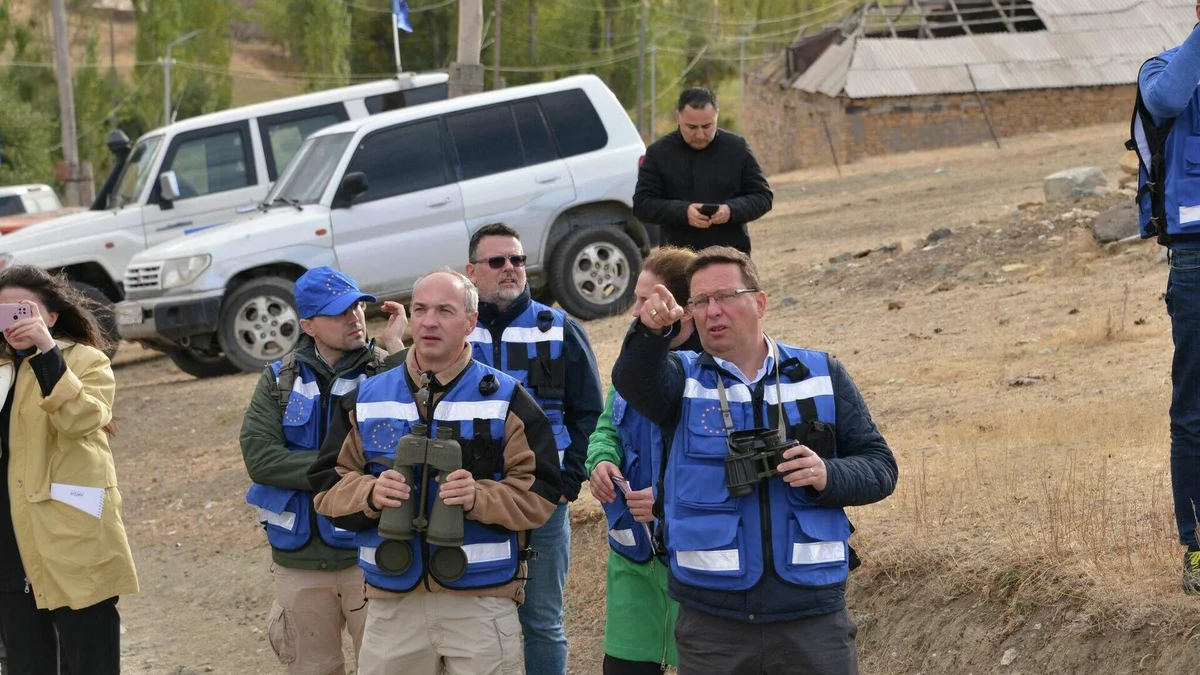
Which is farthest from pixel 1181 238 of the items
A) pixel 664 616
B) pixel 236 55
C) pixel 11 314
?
pixel 236 55

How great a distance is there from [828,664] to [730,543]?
1.35 feet

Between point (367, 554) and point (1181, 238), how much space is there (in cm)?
275

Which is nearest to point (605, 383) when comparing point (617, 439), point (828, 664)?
point (617, 439)

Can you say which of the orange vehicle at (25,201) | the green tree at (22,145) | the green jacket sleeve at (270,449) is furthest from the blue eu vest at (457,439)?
the green tree at (22,145)

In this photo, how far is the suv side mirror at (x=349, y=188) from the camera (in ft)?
40.1

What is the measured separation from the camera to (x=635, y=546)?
14.9 ft

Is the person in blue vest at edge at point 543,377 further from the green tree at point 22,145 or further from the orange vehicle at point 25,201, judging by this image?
the green tree at point 22,145

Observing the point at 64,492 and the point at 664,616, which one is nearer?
the point at 664,616

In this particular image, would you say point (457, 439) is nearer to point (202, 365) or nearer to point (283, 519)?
point (283, 519)

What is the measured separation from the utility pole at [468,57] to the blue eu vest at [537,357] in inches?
397

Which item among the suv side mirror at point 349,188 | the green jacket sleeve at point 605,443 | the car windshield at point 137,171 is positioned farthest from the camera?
the car windshield at point 137,171

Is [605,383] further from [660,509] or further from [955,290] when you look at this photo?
[660,509]

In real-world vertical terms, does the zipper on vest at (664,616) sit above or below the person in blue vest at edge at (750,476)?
below

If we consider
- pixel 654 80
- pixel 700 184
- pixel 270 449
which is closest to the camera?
pixel 270 449
